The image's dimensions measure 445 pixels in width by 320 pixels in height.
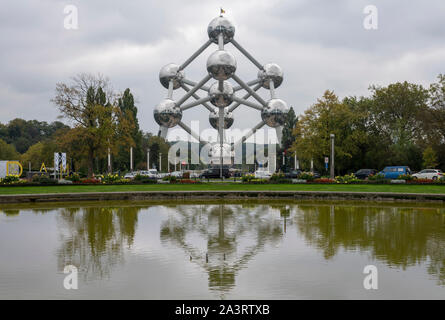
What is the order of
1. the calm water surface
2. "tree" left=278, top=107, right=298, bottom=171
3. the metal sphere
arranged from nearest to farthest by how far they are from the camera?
1. the calm water surface
2. the metal sphere
3. "tree" left=278, top=107, right=298, bottom=171

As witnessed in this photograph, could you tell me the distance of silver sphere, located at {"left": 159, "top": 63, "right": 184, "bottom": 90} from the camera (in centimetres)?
4269

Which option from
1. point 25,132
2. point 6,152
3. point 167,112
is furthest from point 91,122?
point 25,132

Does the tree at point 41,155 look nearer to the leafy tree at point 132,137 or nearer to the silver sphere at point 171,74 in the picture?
the leafy tree at point 132,137

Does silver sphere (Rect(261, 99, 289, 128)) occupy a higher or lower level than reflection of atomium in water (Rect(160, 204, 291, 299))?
higher

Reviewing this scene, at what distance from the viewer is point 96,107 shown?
128 feet

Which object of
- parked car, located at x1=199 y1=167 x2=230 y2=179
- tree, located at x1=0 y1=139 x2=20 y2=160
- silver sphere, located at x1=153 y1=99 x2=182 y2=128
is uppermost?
silver sphere, located at x1=153 y1=99 x2=182 y2=128

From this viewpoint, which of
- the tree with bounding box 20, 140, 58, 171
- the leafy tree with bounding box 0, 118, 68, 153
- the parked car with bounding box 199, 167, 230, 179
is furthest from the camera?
the leafy tree with bounding box 0, 118, 68, 153

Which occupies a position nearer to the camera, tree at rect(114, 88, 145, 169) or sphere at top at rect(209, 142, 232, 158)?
sphere at top at rect(209, 142, 232, 158)

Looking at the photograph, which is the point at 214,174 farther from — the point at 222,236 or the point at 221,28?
the point at 222,236

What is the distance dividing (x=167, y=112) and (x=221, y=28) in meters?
9.03

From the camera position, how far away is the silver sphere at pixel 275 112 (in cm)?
4041

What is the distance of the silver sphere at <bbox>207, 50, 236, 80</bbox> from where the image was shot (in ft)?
118

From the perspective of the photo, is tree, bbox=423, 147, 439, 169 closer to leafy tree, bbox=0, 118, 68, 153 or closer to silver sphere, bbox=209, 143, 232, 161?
silver sphere, bbox=209, 143, 232, 161

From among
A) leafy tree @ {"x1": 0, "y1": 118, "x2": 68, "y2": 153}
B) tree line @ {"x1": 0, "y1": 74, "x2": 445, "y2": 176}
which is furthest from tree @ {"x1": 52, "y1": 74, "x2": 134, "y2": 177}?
leafy tree @ {"x1": 0, "y1": 118, "x2": 68, "y2": 153}
